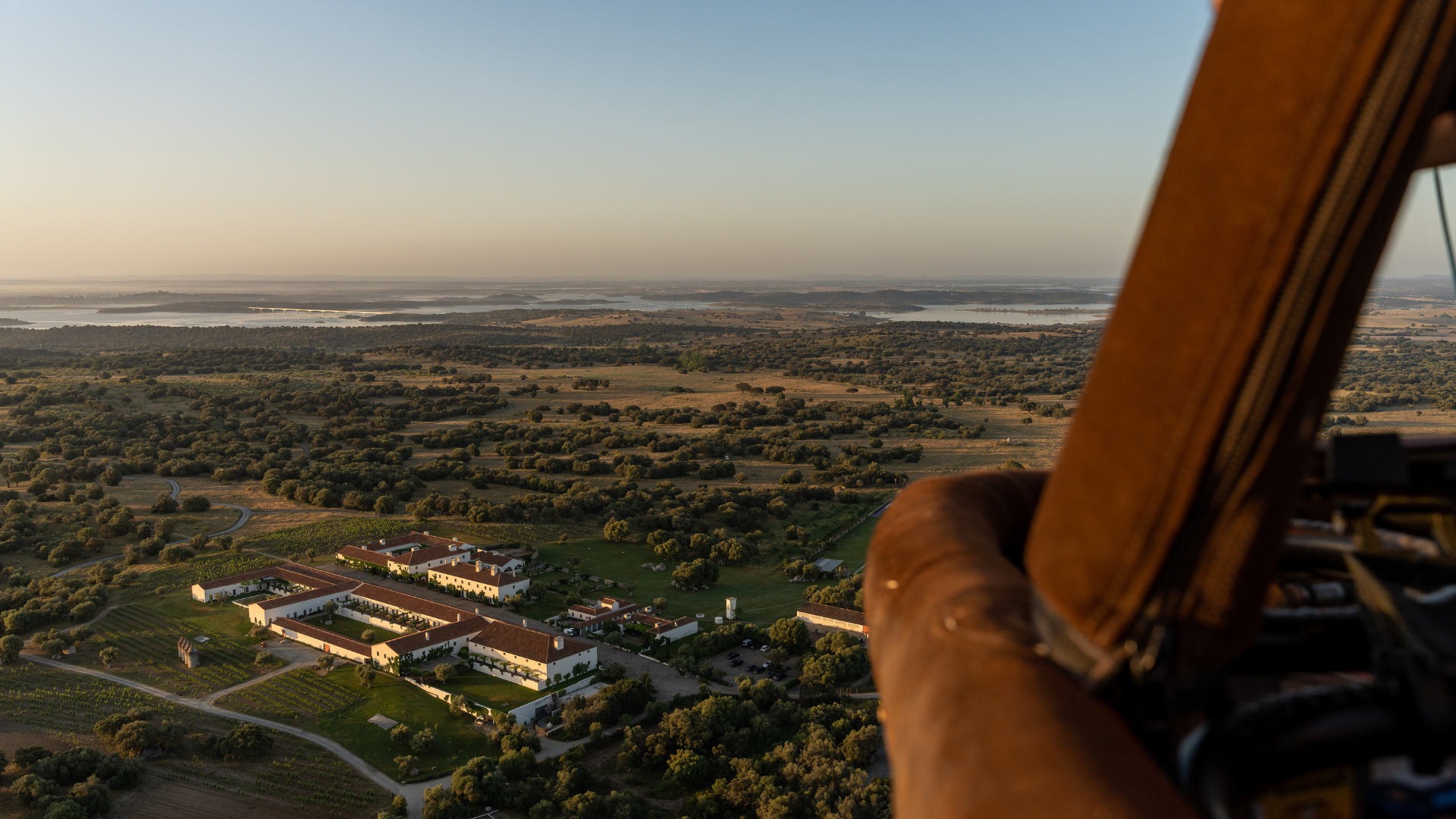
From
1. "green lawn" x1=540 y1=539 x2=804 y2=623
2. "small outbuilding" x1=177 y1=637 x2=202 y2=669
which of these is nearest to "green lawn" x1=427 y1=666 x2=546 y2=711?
"green lawn" x1=540 y1=539 x2=804 y2=623

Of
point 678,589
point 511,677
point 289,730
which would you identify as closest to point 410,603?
point 511,677

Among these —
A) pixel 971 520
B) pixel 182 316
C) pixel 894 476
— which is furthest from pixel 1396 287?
pixel 182 316

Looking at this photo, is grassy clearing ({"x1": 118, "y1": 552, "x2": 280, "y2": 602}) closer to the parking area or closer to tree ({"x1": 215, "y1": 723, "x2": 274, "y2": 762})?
tree ({"x1": 215, "y1": 723, "x2": 274, "y2": 762})

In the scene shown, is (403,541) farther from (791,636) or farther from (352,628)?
(791,636)

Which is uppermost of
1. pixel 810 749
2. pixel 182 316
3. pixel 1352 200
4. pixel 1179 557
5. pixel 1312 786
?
pixel 1352 200

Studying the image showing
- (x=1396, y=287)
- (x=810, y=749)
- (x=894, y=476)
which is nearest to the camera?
(x=810, y=749)

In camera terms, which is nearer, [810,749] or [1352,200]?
[1352,200]

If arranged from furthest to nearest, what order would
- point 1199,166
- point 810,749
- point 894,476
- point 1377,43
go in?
point 894,476 → point 810,749 → point 1199,166 → point 1377,43

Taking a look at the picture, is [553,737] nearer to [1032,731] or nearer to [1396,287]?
[1032,731]
